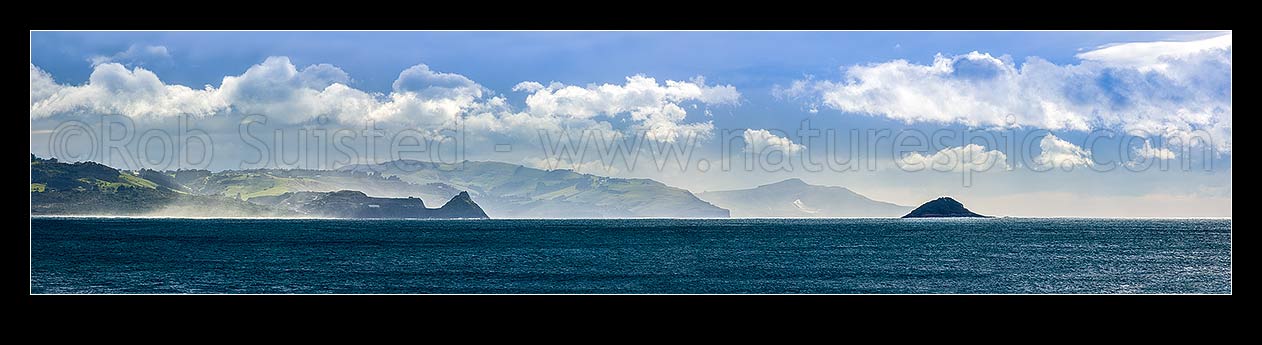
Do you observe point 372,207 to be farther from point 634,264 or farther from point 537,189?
point 634,264

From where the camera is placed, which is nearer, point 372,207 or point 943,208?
point 943,208

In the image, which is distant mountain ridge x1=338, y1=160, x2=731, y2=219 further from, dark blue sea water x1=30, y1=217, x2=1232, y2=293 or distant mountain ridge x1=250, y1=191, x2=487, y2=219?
dark blue sea water x1=30, y1=217, x2=1232, y2=293

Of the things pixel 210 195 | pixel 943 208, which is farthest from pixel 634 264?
→ pixel 210 195

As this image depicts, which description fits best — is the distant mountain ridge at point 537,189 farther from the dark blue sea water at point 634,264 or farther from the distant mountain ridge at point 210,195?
the dark blue sea water at point 634,264

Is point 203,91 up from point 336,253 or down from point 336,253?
up
